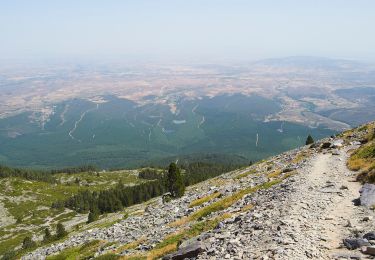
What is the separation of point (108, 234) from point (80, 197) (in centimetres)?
13170

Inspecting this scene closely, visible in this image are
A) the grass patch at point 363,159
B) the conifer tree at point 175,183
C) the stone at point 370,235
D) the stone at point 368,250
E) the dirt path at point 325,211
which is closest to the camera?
Result: the stone at point 368,250

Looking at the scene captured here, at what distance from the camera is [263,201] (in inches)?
1324

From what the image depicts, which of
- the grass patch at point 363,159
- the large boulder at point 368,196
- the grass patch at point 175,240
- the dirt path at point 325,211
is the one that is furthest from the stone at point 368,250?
the grass patch at point 363,159

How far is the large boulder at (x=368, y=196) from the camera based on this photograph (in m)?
29.1

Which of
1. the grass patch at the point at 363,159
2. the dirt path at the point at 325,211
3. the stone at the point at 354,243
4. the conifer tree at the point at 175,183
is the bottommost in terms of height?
the conifer tree at the point at 175,183

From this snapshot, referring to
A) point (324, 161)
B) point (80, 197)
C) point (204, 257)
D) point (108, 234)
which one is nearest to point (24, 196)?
point (80, 197)

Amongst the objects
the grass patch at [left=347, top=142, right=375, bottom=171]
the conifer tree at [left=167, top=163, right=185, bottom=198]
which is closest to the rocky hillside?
the grass patch at [left=347, top=142, right=375, bottom=171]

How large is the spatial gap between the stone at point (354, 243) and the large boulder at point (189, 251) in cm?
837

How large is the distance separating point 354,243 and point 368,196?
9936 millimetres

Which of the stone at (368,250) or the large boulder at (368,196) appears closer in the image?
the stone at (368,250)

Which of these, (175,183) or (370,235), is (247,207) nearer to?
(370,235)

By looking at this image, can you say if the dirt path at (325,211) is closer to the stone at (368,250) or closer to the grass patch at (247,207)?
the stone at (368,250)

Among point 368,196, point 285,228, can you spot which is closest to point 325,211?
point 368,196

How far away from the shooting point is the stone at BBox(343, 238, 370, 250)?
840 inches
